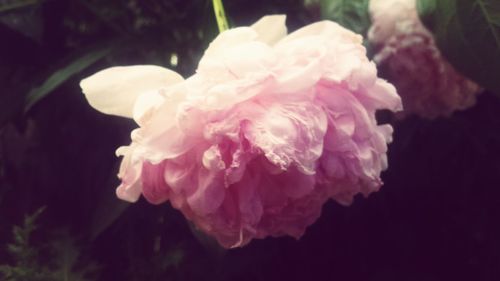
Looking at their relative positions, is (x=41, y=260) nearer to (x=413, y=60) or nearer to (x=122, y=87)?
(x=122, y=87)

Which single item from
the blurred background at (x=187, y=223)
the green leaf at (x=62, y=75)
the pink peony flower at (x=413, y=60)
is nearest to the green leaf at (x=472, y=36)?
the pink peony flower at (x=413, y=60)

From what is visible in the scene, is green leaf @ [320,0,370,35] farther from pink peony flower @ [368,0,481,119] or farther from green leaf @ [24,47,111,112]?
green leaf @ [24,47,111,112]

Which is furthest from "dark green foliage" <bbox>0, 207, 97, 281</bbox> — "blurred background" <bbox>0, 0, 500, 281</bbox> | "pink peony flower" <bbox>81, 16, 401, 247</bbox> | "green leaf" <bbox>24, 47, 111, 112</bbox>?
"pink peony flower" <bbox>81, 16, 401, 247</bbox>

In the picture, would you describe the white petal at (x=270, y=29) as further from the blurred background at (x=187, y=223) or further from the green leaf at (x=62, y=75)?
the green leaf at (x=62, y=75)

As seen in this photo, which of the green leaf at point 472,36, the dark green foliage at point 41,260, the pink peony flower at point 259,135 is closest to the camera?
the pink peony flower at point 259,135

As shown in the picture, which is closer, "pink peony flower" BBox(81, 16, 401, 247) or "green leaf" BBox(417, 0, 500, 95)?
"pink peony flower" BBox(81, 16, 401, 247)

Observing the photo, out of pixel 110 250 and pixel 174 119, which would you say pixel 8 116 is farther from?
pixel 174 119
